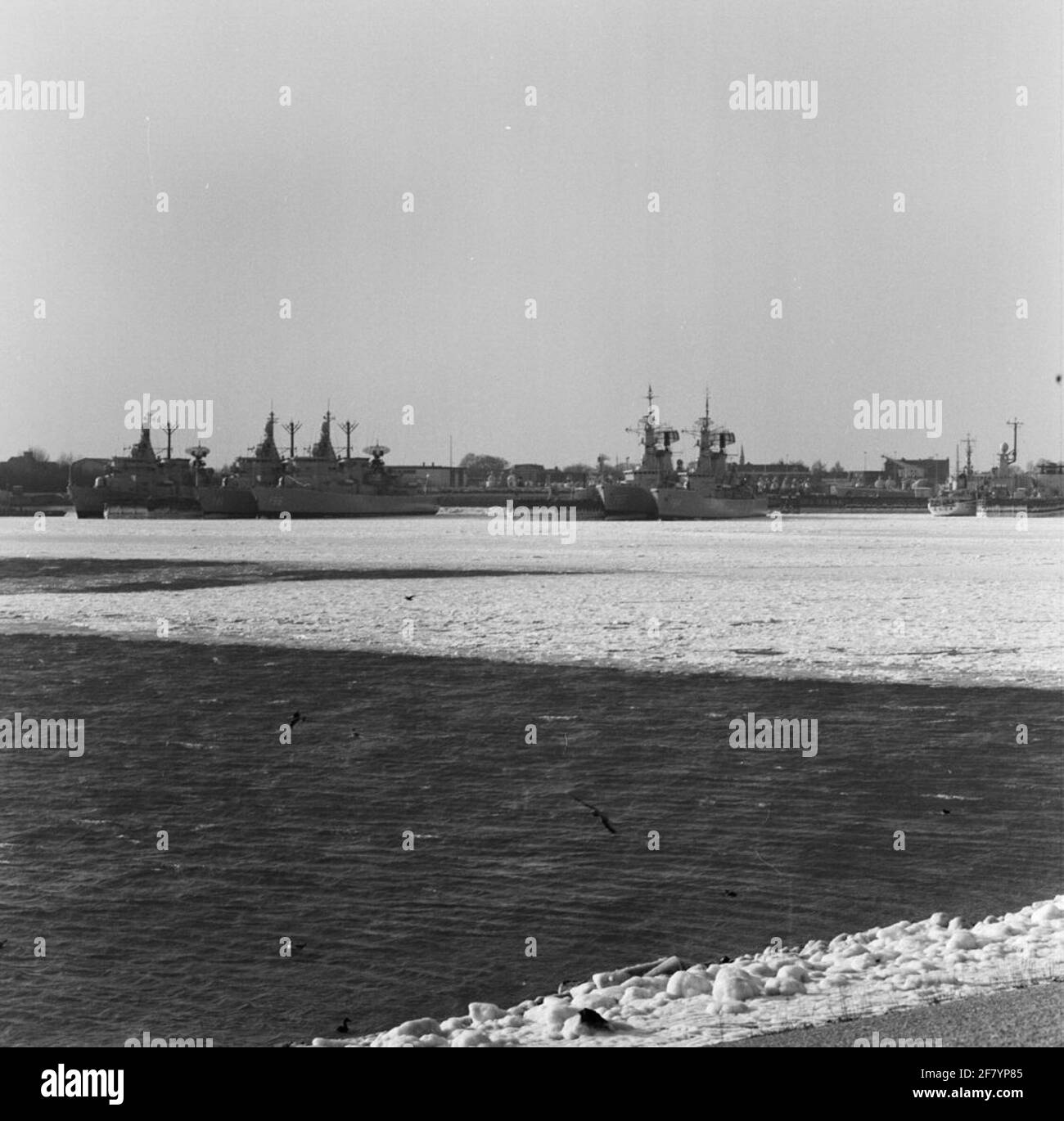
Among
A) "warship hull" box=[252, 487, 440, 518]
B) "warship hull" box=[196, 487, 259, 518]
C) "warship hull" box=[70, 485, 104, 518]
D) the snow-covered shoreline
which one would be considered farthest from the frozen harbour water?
"warship hull" box=[70, 485, 104, 518]

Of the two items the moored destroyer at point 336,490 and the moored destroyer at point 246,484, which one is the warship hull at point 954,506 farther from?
the moored destroyer at point 246,484

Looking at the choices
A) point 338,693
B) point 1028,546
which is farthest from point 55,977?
point 1028,546

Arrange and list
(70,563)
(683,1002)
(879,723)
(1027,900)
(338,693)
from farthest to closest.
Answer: (70,563) < (338,693) < (879,723) < (1027,900) < (683,1002)

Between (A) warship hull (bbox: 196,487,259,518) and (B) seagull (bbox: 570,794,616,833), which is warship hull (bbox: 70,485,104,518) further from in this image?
(B) seagull (bbox: 570,794,616,833)

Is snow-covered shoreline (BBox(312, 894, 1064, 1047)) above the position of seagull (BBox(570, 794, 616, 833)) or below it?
above

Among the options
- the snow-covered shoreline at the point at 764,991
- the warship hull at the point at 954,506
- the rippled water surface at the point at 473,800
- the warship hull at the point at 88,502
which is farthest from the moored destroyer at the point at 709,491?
the snow-covered shoreline at the point at 764,991
